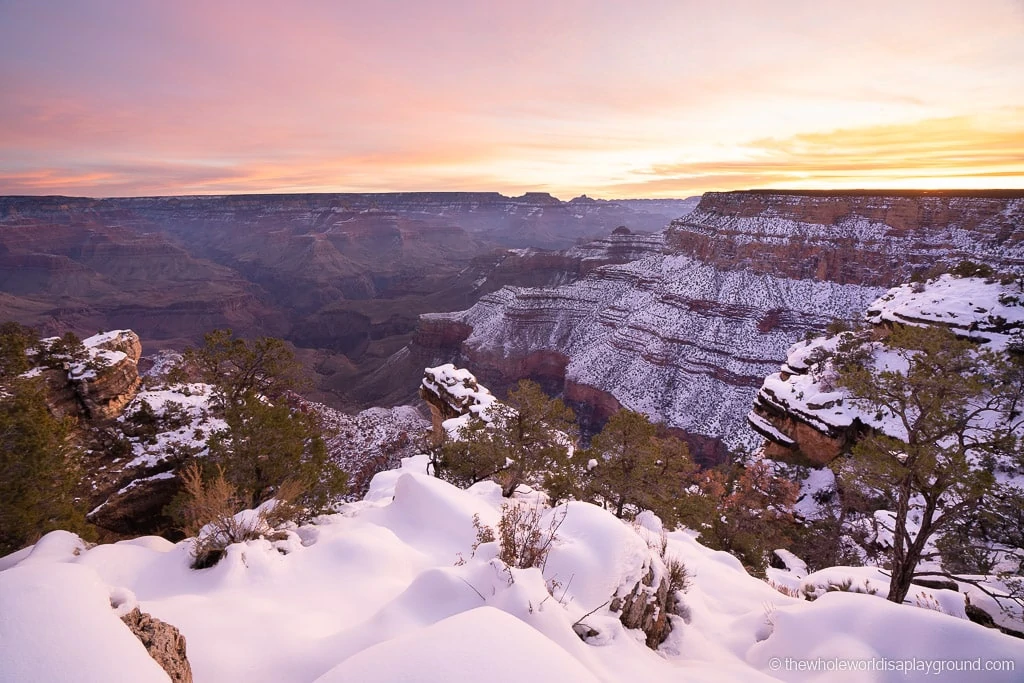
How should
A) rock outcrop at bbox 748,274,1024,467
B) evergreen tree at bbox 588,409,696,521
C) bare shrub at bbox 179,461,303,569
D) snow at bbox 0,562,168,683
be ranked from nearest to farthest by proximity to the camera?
snow at bbox 0,562,168,683 → bare shrub at bbox 179,461,303,569 → evergreen tree at bbox 588,409,696,521 → rock outcrop at bbox 748,274,1024,467

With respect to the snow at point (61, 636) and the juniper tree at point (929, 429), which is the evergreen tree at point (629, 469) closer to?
the juniper tree at point (929, 429)

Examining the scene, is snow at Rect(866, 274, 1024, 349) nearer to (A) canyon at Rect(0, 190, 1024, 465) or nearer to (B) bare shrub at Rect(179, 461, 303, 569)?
(A) canyon at Rect(0, 190, 1024, 465)

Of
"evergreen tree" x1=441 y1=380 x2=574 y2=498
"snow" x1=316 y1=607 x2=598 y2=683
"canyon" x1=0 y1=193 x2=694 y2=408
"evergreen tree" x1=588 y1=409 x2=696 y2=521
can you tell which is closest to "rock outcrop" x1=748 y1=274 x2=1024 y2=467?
"evergreen tree" x1=588 y1=409 x2=696 y2=521

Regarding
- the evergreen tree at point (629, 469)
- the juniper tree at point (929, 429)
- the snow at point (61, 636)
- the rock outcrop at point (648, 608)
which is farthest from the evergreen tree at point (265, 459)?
the juniper tree at point (929, 429)

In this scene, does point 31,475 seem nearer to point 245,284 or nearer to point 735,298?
point 735,298

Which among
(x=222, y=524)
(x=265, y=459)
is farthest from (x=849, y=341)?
(x=222, y=524)

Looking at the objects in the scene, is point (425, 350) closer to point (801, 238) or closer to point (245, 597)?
point (801, 238)

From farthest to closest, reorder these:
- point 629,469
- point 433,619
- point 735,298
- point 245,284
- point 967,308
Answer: point 245,284 → point 735,298 → point 967,308 → point 629,469 → point 433,619
